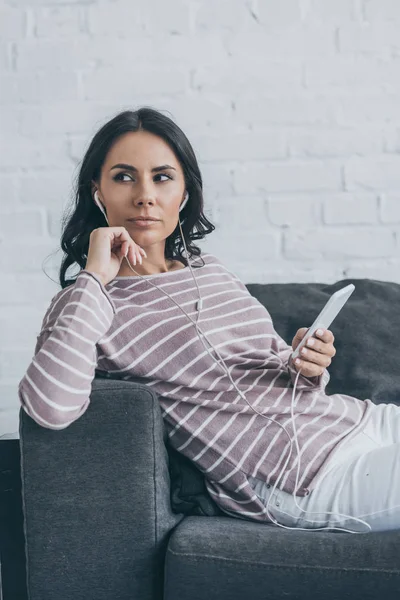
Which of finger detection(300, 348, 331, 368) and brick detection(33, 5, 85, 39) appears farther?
brick detection(33, 5, 85, 39)

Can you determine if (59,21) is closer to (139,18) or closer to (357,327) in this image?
(139,18)

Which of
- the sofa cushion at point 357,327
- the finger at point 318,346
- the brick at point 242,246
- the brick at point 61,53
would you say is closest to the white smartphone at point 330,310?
the finger at point 318,346

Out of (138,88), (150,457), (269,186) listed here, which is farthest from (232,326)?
(138,88)

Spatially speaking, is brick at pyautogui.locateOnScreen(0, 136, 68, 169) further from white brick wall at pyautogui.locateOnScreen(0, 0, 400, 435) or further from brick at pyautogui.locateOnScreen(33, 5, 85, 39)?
brick at pyautogui.locateOnScreen(33, 5, 85, 39)

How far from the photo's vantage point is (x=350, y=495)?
4.28ft

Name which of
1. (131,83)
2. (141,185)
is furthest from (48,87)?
(141,185)

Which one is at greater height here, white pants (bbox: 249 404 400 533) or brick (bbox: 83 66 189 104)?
brick (bbox: 83 66 189 104)

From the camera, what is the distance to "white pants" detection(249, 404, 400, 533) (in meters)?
1.27

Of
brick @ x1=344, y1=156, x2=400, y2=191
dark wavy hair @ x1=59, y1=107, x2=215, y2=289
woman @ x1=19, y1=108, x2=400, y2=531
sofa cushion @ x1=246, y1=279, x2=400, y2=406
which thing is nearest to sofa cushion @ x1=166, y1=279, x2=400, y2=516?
sofa cushion @ x1=246, y1=279, x2=400, y2=406

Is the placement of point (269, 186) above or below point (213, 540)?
above

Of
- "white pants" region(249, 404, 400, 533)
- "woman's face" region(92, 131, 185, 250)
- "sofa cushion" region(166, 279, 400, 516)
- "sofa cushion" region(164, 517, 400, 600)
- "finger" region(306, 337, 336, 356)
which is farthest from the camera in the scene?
"sofa cushion" region(166, 279, 400, 516)

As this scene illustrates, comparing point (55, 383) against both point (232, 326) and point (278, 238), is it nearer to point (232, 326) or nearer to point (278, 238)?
point (232, 326)

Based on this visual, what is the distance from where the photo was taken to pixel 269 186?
2105 millimetres

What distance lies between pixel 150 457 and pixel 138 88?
1175 mm
